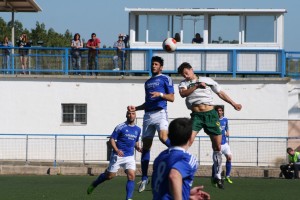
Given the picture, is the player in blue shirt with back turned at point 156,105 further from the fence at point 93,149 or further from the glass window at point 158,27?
the glass window at point 158,27

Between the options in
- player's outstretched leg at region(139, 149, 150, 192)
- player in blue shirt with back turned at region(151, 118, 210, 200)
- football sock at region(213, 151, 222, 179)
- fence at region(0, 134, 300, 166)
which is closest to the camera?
player in blue shirt with back turned at region(151, 118, 210, 200)

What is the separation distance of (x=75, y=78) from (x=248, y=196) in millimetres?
21314

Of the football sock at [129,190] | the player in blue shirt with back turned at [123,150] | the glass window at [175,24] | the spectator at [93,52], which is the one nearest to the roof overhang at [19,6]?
the spectator at [93,52]

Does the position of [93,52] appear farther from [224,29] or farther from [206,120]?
[206,120]

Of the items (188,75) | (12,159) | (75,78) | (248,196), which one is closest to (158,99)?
(188,75)

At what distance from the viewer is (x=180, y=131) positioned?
9.34 meters

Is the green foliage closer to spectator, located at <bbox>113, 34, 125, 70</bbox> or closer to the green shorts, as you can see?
spectator, located at <bbox>113, 34, 125, 70</bbox>

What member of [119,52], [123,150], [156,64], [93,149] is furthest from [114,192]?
[119,52]

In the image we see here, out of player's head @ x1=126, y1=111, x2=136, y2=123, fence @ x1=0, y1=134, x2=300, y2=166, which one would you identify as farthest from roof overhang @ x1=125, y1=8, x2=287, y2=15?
player's head @ x1=126, y1=111, x2=136, y2=123

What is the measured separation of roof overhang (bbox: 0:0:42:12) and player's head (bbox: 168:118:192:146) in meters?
33.0

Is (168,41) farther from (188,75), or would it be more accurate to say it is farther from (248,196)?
(248,196)

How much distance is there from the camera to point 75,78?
39875 mm

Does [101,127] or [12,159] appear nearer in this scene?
[12,159]

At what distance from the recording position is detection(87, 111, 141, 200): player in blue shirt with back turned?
61.7 ft
